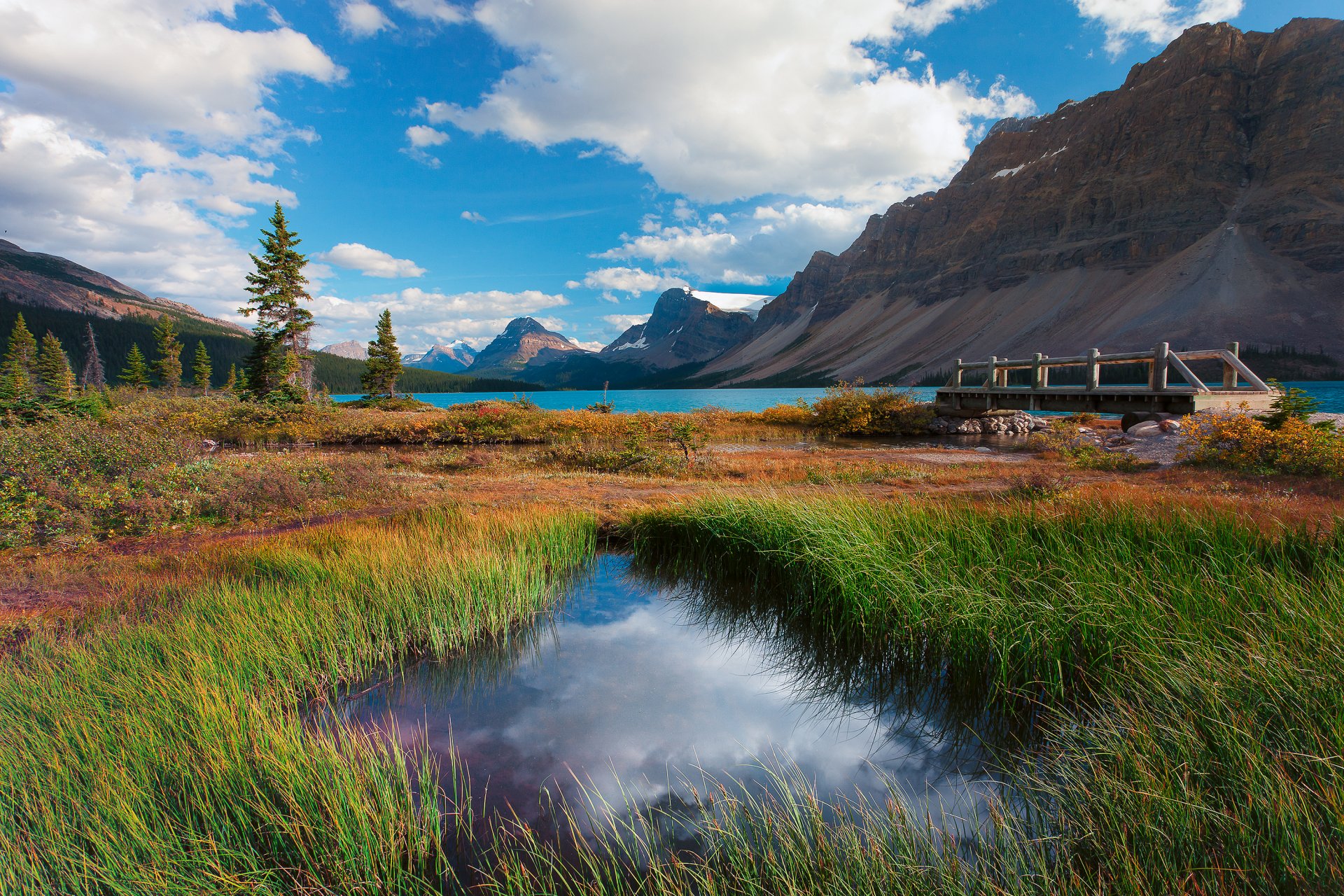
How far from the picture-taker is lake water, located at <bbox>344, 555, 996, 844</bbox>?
3354 millimetres

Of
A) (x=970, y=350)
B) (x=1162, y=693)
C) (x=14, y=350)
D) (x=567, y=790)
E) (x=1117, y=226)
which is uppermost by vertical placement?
(x=1117, y=226)

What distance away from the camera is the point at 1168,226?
126 meters

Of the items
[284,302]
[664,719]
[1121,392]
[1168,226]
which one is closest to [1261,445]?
[1121,392]

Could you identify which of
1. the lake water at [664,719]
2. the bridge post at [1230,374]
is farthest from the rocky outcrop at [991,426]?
the lake water at [664,719]

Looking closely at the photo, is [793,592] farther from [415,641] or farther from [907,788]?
[415,641]

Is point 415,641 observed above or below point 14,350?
below

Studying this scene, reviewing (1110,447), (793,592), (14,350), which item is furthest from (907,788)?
(14,350)

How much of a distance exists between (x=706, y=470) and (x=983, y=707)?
10461 millimetres

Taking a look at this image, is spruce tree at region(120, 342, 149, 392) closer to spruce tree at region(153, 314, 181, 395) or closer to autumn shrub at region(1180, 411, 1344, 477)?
spruce tree at region(153, 314, 181, 395)

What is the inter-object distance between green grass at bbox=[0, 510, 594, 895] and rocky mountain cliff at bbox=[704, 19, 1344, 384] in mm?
118786

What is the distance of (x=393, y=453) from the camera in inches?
791

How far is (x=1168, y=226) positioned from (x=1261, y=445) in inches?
6518

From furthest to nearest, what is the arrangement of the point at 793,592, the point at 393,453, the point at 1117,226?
the point at 1117,226
the point at 393,453
the point at 793,592

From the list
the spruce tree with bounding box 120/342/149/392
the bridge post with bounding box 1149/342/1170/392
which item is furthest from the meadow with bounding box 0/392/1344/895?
the spruce tree with bounding box 120/342/149/392
